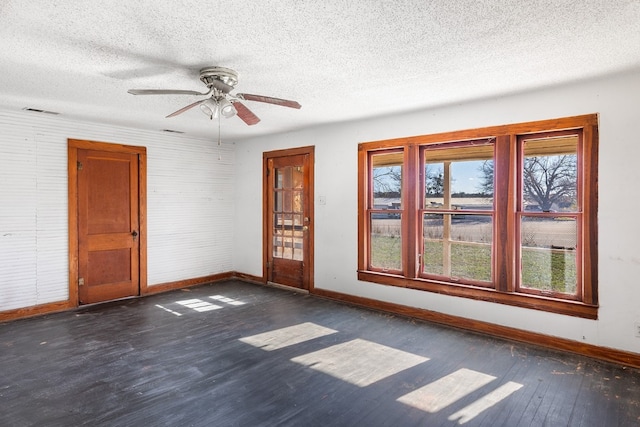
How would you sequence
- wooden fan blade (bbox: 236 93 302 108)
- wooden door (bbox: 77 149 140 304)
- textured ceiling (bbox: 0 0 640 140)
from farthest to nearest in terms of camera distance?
1. wooden door (bbox: 77 149 140 304)
2. wooden fan blade (bbox: 236 93 302 108)
3. textured ceiling (bbox: 0 0 640 140)

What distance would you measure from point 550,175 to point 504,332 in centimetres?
175

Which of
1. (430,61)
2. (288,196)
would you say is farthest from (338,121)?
(430,61)

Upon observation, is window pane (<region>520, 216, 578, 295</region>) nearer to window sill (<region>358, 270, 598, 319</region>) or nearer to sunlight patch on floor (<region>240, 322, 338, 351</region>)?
window sill (<region>358, 270, 598, 319</region>)

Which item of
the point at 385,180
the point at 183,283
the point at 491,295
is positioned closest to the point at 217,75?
the point at 385,180

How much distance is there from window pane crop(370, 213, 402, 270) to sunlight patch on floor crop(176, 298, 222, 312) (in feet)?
7.68

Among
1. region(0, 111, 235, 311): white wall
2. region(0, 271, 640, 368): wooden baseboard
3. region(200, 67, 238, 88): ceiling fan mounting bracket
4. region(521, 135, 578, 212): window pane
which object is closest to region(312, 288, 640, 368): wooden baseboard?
region(0, 271, 640, 368): wooden baseboard

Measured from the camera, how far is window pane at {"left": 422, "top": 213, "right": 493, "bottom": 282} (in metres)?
4.70

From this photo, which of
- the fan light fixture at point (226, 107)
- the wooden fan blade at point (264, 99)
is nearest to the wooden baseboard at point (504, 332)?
the wooden fan blade at point (264, 99)

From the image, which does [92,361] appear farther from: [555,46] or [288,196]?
[555,46]

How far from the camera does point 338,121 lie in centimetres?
537

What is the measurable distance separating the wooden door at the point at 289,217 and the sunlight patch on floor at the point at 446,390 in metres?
3.11

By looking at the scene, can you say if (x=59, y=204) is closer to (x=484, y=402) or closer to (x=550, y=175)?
(x=484, y=402)

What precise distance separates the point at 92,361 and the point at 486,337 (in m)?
3.94

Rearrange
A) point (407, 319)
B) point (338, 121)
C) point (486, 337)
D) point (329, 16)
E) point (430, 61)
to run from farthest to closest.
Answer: point (338, 121) → point (407, 319) → point (486, 337) → point (430, 61) → point (329, 16)
